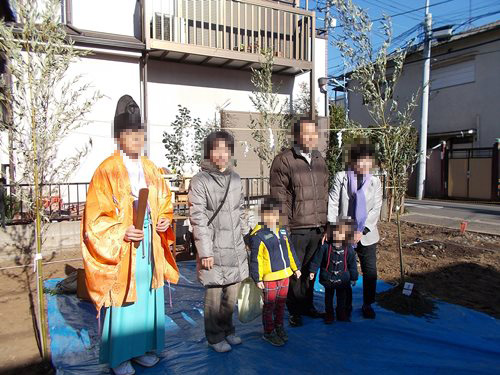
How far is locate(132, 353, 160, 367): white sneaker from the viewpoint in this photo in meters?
2.82

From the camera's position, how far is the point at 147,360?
284cm

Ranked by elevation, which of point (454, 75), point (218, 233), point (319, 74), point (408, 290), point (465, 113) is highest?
point (454, 75)

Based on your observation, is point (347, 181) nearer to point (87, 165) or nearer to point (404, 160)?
point (404, 160)

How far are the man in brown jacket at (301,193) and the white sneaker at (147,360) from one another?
1258mm

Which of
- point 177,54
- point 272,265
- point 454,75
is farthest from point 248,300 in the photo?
point 454,75

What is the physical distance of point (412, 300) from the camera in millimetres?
3881

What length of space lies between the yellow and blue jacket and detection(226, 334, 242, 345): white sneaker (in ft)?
1.66

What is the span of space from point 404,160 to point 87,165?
629 cm

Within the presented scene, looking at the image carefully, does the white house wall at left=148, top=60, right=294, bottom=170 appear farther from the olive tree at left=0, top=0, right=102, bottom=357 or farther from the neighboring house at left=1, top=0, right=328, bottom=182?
the olive tree at left=0, top=0, right=102, bottom=357

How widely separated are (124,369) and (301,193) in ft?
6.39

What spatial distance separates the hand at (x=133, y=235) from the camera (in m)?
2.59

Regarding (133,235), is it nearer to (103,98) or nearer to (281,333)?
(281,333)

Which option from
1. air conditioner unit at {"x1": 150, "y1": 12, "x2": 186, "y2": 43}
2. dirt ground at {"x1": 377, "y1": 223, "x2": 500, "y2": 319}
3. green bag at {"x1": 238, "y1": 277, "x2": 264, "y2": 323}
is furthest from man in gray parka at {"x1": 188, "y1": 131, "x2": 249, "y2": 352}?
air conditioner unit at {"x1": 150, "y1": 12, "x2": 186, "y2": 43}

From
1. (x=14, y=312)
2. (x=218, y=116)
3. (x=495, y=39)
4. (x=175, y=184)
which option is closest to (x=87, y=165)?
(x=175, y=184)
